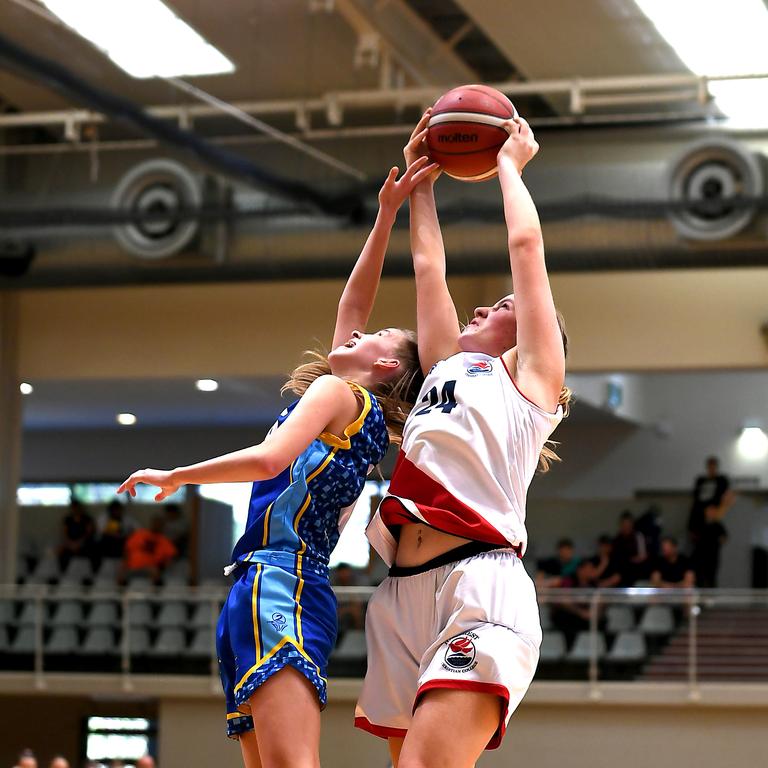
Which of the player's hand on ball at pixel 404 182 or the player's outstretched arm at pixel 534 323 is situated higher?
the player's hand on ball at pixel 404 182

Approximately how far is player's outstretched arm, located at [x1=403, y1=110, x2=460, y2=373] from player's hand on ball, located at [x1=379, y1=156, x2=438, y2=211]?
19 mm

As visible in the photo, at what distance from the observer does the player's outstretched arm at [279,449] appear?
2602 mm

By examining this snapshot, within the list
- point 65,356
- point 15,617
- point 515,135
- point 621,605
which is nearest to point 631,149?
point 621,605

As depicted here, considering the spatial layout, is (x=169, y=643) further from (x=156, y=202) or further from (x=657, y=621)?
(x=657, y=621)

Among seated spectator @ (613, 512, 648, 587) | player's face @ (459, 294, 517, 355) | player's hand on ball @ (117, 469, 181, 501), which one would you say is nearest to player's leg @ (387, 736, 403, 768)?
player's hand on ball @ (117, 469, 181, 501)

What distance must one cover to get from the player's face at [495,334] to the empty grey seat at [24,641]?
31.8 ft

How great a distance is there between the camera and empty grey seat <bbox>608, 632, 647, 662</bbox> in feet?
34.4

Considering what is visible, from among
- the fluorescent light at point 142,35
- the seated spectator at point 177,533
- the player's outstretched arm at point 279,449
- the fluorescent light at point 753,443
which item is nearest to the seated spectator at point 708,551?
the fluorescent light at point 753,443

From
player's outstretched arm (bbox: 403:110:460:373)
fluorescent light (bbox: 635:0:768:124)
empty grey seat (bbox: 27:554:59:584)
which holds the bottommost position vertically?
empty grey seat (bbox: 27:554:59:584)

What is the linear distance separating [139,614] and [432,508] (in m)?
9.27

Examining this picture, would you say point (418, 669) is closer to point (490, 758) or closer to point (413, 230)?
point (413, 230)

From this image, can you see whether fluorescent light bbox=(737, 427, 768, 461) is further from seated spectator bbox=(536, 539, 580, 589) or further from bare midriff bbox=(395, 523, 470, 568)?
bare midriff bbox=(395, 523, 470, 568)

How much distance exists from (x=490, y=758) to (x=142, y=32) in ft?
19.9

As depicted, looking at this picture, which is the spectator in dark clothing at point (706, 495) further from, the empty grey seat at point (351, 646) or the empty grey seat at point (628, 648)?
the empty grey seat at point (351, 646)
